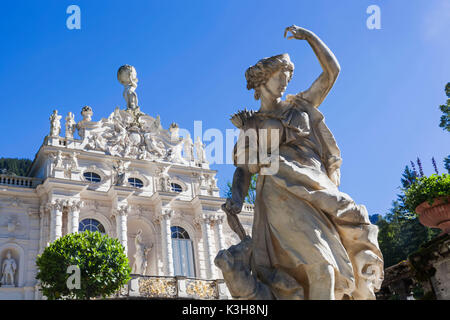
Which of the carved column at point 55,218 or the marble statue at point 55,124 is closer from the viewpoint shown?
the carved column at point 55,218

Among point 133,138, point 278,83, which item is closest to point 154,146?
point 133,138

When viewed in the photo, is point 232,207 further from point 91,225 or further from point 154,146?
point 154,146

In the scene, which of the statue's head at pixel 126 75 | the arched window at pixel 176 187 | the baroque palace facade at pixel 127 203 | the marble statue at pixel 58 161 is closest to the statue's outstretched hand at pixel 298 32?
the baroque palace facade at pixel 127 203

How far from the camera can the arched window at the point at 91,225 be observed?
25375 mm

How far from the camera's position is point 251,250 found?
135 inches

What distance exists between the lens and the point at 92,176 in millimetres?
27328

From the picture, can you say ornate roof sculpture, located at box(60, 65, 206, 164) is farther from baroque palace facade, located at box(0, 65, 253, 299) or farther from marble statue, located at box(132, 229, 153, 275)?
marble statue, located at box(132, 229, 153, 275)

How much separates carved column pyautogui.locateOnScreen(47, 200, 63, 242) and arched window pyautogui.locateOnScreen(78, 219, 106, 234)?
167 cm

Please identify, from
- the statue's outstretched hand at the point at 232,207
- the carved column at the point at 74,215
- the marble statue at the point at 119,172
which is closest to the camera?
the statue's outstretched hand at the point at 232,207

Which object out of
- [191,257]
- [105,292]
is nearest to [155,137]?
[191,257]

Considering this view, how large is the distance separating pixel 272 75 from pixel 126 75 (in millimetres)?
31520

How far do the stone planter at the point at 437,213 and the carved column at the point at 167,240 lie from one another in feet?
63.9

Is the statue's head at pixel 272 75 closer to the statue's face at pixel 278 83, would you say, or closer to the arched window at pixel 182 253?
the statue's face at pixel 278 83

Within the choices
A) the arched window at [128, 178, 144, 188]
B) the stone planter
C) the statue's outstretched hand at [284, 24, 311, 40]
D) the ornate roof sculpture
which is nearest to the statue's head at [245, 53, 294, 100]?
the statue's outstretched hand at [284, 24, 311, 40]
